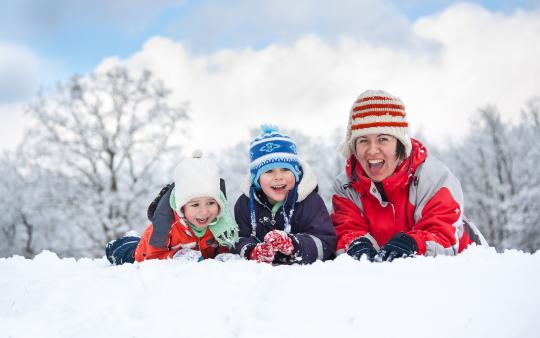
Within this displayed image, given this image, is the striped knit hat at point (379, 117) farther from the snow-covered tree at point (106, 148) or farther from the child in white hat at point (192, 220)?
the snow-covered tree at point (106, 148)

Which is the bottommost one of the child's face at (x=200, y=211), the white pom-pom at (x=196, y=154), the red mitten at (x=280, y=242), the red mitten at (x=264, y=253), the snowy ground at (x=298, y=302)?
the snowy ground at (x=298, y=302)

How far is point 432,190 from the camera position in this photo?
4121 mm

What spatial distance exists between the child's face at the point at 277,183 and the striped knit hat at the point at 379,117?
2.34 feet

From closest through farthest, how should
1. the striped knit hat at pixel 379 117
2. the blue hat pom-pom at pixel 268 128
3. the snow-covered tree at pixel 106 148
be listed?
1. the striped knit hat at pixel 379 117
2. the blue hat pom-pom at pixel 268 128
3. the snow-covered tree at pixel 106 148

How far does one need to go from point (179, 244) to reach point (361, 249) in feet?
6.17

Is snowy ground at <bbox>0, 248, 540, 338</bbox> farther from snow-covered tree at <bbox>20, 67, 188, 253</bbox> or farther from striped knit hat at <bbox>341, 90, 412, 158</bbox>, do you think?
snow-covered tree at <bbox>20, 67, 188, 253</bbox>

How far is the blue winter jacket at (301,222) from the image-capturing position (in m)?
4.08

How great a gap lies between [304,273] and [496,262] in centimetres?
136

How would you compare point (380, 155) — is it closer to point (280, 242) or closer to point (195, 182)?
point (280, 242)

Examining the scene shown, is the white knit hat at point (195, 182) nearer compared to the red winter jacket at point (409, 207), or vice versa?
the red winter jacket at point (409, 207)

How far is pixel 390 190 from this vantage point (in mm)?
4289

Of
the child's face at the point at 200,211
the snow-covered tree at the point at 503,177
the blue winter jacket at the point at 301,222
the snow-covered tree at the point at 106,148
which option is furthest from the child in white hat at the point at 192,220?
the snow-covered tree at the point at 503,177

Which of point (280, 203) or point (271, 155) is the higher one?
point (271, 155)

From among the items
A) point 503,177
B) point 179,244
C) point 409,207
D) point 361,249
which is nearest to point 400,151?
point 409,207
